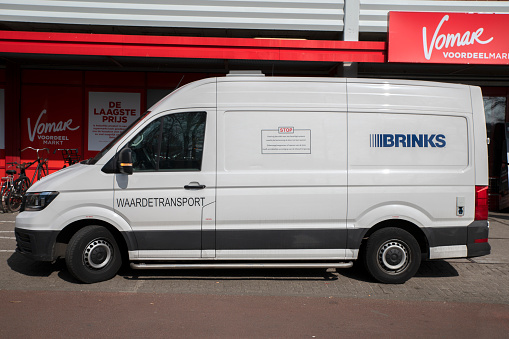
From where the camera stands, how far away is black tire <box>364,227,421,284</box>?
5910mm

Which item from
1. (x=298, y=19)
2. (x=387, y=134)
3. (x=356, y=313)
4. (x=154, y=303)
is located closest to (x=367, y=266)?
(x=356, y=313)

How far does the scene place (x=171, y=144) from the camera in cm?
573

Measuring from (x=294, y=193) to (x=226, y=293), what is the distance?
1.36m

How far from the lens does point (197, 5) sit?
1120cm

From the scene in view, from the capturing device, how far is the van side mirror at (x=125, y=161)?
5516mm

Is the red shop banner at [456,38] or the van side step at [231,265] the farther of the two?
the red shop banner at [456,38]

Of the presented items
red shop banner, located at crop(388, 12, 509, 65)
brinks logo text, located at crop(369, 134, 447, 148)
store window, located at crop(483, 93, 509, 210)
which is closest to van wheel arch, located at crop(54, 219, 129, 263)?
brinks logo text, located at crop(369, 134, 447, 148)

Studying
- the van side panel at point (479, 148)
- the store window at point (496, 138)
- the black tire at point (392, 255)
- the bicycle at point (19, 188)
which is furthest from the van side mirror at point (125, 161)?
the store window at point (496, 138)

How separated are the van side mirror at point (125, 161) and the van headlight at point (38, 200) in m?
0.82

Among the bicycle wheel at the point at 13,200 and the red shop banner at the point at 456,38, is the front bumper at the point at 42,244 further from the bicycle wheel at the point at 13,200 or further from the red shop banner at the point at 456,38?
the red shop banner at the point at 456,38

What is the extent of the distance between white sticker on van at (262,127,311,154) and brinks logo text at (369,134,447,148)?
30.4 inches

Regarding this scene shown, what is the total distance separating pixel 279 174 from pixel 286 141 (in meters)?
0.39

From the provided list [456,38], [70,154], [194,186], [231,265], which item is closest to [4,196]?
[70,154]

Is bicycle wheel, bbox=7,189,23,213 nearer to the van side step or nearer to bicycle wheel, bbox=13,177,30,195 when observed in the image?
bicycle wheel, bbox=13,177,30,195
